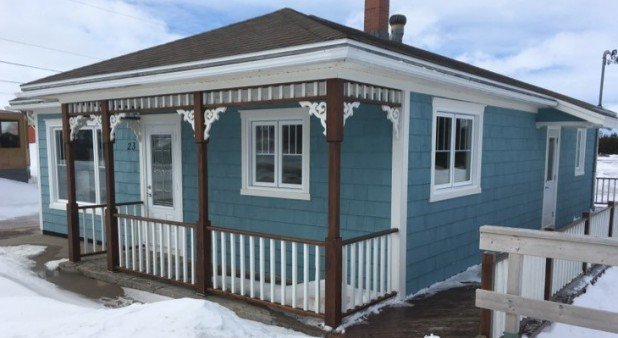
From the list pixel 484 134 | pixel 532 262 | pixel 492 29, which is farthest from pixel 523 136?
pixel 492 29

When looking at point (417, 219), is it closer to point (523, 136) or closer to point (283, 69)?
point (283, 69)

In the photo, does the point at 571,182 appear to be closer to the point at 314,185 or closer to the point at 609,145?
the point at 314,185

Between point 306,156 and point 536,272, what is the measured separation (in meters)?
2.95

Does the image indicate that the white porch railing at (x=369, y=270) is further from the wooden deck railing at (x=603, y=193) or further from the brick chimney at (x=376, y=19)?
the wooden deck railing at (x=603, y=193)

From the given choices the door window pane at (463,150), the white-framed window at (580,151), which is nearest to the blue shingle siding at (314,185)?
the door window pane at (463,150)

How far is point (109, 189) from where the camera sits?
247 inches

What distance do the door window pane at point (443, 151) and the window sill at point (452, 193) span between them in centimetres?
14

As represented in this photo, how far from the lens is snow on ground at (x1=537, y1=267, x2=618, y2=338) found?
14.9 ft

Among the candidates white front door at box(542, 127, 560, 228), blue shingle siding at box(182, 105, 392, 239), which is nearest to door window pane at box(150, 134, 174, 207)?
blue shingle siding at box(182, 105, 392, 239)

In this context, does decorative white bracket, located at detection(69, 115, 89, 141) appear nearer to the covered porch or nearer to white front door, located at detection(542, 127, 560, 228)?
the covered porch

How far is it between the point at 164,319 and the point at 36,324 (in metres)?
1.19

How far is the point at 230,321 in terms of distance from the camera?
12.4 ft

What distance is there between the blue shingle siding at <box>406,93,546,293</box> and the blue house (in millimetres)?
29

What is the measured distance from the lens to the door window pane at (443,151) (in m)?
5.85
